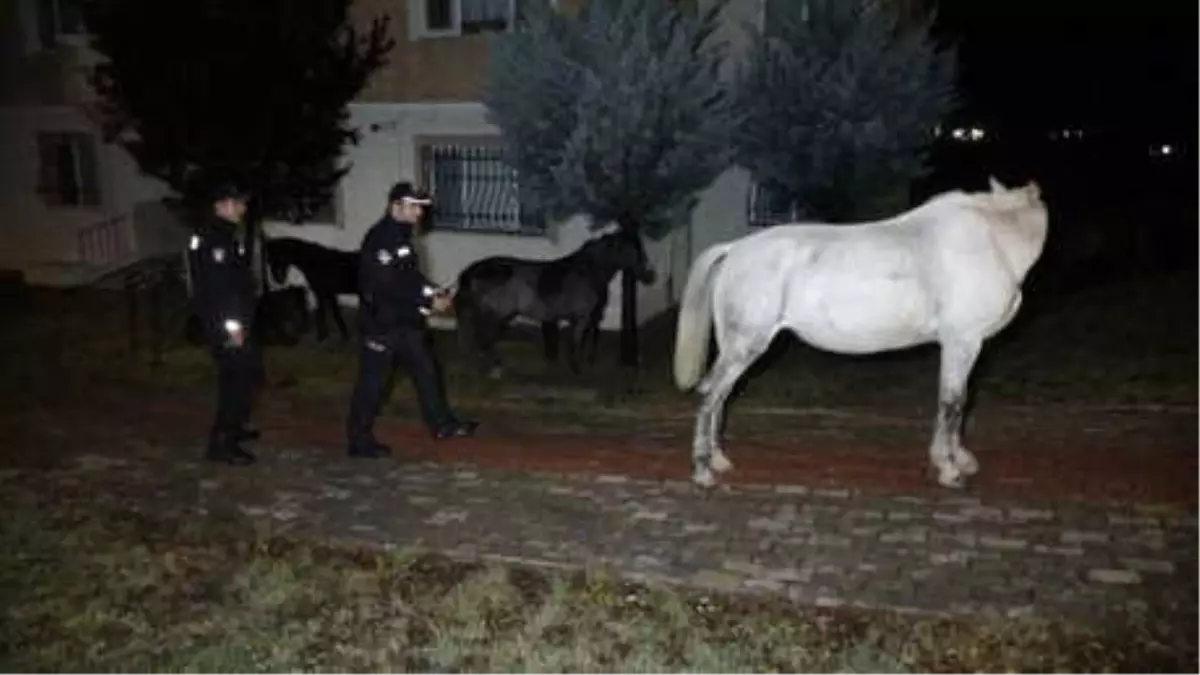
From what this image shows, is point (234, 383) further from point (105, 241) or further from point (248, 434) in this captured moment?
point (105, 241)

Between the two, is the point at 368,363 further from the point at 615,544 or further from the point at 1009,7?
the point at 1009,7

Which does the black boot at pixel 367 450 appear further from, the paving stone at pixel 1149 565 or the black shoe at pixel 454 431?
the paving stone at pixel 1149 565

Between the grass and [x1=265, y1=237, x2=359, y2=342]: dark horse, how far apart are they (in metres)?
8.97

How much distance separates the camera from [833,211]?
46.6ft

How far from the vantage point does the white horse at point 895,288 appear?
822 cm

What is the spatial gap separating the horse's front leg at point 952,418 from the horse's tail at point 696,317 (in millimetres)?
1737

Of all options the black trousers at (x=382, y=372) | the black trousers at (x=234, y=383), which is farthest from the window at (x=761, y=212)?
the black trousers at (x=234, y=383)

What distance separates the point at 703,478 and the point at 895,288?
1.91 m

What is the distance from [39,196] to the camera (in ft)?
78.3

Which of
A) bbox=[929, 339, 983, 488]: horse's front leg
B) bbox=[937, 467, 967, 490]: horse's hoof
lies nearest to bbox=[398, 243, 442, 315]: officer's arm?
bbox=[929, 339, 983, 488]: horse's front leg

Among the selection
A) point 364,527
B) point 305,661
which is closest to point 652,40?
point 364,527

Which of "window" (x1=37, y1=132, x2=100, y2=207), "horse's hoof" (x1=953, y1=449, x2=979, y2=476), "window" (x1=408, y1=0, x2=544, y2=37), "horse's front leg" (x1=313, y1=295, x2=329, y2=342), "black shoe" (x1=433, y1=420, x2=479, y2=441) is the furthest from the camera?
"window" (x1=37, y1=132, x2=100, y2=207)

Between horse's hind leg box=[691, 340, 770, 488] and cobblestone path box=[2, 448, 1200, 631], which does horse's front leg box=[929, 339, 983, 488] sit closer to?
cobblestone path box=[2, 448, 1200, 631]

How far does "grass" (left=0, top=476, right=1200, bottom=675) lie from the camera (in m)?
5.78
